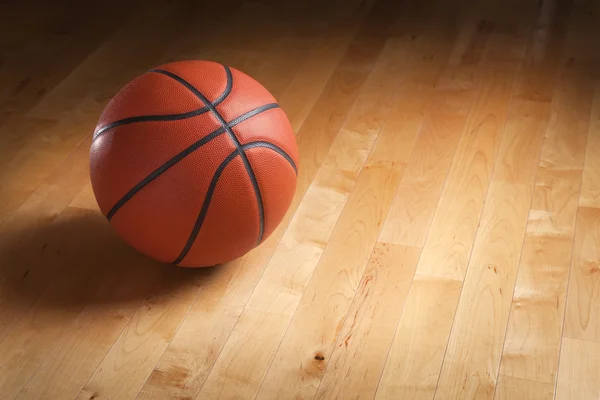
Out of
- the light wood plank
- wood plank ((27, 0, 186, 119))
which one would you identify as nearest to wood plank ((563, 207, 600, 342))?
the light wood plank

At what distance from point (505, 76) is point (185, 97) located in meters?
1.67

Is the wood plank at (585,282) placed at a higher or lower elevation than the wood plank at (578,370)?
lower

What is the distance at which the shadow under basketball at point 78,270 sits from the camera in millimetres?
2463

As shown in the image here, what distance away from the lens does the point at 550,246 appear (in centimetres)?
258

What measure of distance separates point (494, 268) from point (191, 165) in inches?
37.3

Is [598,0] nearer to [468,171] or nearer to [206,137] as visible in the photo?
[468,171]

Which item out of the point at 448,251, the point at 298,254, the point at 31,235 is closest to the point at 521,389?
the point at 448,251

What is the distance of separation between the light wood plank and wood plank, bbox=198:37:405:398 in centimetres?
17

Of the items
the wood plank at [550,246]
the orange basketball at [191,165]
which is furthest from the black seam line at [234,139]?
the wood plank at [550,246]

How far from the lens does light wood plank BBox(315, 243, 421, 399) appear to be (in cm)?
216

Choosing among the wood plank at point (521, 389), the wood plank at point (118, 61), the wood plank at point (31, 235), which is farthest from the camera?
the wood plank at point (118, 61)

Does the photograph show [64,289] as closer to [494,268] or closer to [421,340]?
[421,340]

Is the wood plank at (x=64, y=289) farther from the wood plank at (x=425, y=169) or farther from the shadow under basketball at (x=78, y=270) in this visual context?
the wood plank at (x=425, y=169)

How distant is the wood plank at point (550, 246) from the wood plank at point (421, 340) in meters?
0.17
